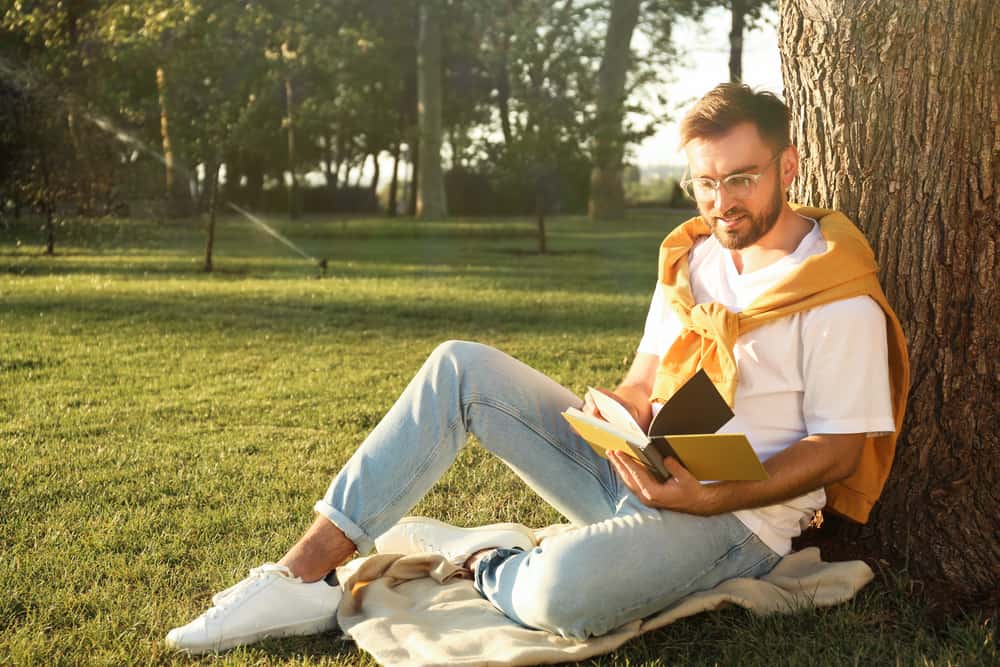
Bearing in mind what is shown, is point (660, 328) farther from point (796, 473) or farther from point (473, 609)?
point (473, 609)

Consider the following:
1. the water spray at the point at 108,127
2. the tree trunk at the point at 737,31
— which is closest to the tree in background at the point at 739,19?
the tree trunk at the point at 737,31

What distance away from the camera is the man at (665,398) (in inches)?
115

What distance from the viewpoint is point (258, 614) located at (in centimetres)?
312

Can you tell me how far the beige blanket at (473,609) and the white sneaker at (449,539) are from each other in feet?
0.47

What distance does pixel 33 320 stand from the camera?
29.6ft

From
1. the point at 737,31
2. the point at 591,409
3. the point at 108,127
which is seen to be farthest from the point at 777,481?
the point at 737,31

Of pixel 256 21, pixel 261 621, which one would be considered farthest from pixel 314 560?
pixel 256 21

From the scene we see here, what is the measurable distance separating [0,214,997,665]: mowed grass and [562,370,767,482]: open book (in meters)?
0.53

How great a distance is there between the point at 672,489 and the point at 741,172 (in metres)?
0.85

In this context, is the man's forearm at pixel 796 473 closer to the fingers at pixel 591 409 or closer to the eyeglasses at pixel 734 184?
the fingers at pixel 591 409

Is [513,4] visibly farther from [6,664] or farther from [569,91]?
[6,664]

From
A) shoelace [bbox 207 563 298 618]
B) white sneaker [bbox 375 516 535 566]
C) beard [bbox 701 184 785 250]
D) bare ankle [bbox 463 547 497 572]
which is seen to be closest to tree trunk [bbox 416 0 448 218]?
white sneaker [bbox 375 516 535 566]

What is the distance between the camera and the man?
292 cm

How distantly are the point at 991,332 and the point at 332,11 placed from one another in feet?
79.2
